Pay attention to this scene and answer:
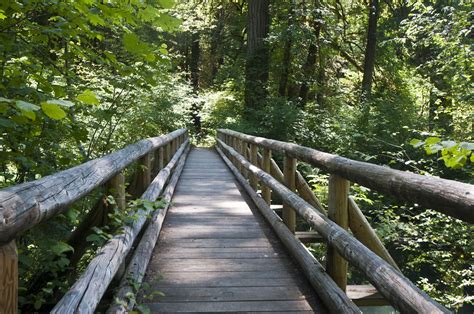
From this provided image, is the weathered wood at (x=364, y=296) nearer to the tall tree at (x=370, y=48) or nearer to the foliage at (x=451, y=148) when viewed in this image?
the foliage at (x=451, y=148)

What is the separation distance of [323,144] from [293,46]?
184 inches

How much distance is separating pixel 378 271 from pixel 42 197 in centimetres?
169

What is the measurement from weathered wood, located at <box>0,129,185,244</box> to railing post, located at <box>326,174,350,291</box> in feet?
5.54

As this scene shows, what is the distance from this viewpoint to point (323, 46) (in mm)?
17203

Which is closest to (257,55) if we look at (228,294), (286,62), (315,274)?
(286,62)

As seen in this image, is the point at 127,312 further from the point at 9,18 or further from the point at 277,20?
the point at 277,20

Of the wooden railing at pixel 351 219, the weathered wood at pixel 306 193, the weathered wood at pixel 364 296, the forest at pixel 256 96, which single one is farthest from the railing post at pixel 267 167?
the weathered wood at pixel 364 296

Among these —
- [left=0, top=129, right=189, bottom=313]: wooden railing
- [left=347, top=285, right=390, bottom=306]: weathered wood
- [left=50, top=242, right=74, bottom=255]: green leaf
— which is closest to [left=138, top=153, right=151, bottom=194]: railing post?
[left=0, top=129, right=189, bottom=313]: wooden railing

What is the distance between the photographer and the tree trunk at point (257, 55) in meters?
17.3

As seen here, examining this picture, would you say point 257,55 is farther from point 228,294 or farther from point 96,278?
point 96,278

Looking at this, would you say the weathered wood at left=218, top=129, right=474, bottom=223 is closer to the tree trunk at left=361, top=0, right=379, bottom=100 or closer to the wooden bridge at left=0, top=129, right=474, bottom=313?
the wooden bridge at left=0, top=129, right=474, bottom=313

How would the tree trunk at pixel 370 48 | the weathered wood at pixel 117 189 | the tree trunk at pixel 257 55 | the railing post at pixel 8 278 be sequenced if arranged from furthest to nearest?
the tree trunk at pixel 370 48, the tree trunk at pixel 257 55, the weathered wood at pixel 117 189, the railing post at pixel 8 278

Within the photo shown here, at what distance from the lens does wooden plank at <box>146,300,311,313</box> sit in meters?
2.95

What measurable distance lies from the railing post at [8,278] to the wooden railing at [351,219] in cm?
153
